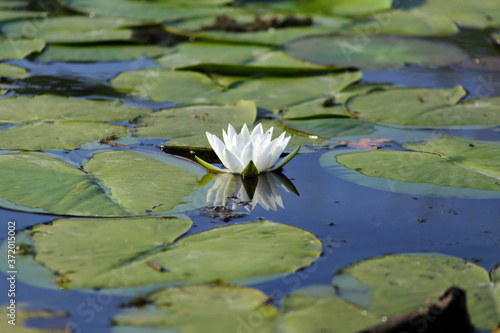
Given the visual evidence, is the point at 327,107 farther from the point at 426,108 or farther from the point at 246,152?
the point at 246,152

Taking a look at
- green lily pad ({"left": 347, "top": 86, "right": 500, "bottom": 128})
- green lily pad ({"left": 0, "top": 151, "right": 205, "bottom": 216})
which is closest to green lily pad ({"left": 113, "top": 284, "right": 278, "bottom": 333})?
green lily pad ({"left": 0, "top": 151, "right": 205, "bottom": 216})

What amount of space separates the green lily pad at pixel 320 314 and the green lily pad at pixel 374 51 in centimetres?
373

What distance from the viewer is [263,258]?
224cm

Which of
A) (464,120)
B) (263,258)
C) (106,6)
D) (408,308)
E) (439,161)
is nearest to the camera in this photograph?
(408,308)

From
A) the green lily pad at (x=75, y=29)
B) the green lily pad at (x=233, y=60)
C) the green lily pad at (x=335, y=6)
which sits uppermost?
the green lily pad at (x=335, y=6)

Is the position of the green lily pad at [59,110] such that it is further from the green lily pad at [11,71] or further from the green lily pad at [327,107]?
the green lily pad at [327,107]

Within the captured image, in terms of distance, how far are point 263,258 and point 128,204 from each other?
83 cm

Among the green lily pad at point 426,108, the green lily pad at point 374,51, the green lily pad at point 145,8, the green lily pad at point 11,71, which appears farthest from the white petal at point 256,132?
the green lily pad at point 145,8

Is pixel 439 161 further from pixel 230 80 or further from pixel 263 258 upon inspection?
pixel 230 80

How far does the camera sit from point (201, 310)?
1.89 meters

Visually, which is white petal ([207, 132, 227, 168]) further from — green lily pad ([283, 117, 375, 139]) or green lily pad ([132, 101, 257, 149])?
green lily pad ([283, 117, 375, 139])

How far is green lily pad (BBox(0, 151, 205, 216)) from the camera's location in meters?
2.66

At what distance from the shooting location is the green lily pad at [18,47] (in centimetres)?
570

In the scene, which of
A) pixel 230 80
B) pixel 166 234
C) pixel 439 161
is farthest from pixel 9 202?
pixel 230 80
